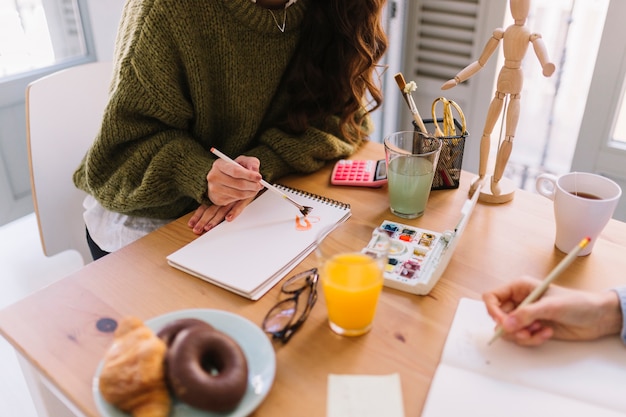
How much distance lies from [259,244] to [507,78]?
513mm

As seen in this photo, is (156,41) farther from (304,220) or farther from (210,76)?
(304,220)

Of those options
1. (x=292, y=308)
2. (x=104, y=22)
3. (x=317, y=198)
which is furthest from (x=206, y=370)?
(x=104, y=22)

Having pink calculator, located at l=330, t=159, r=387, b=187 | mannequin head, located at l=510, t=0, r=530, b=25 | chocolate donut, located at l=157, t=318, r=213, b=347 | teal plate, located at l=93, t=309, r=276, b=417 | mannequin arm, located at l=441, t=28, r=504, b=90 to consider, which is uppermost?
mannequin head, located at l=510, t=0, r=530, b=25

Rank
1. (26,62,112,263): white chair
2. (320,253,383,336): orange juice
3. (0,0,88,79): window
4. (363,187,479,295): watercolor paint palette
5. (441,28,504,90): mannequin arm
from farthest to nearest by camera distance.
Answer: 1. (0,0,88,79): window
2. (26,62,112,263): white chair
3. (441,28,504,90): mannequin arm
4. (363,187,479,295): watercolor paint palette
5. (320,253,383,336): orange juice

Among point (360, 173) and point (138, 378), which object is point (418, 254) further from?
point (138, 378)

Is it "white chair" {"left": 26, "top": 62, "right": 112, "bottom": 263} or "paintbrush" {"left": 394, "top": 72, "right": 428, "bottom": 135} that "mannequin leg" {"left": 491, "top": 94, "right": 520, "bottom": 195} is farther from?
"white chair" {"left": 26, "top": 62, "right": 112, "bottom": 263}

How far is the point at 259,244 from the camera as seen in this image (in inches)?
34.6

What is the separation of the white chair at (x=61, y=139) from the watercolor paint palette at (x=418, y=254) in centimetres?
79

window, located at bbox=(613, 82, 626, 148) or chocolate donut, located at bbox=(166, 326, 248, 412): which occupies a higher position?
chocolate donut, located at bbox=(166, 326, 248, 412)

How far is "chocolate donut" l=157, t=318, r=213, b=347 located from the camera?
603 mm

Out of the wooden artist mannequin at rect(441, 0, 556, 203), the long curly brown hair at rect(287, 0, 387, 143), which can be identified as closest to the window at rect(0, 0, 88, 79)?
the long curly brown hair at rect(287, 0, 387, 143)

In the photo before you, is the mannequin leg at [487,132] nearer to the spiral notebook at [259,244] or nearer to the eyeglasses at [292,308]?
the spiral notebook at [259,244]

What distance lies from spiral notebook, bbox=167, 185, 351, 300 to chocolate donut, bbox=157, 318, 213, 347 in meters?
0.14

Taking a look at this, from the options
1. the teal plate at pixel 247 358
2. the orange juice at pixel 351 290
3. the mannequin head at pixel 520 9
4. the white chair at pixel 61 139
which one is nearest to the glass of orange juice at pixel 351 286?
the orange juice at pixel 351 290
